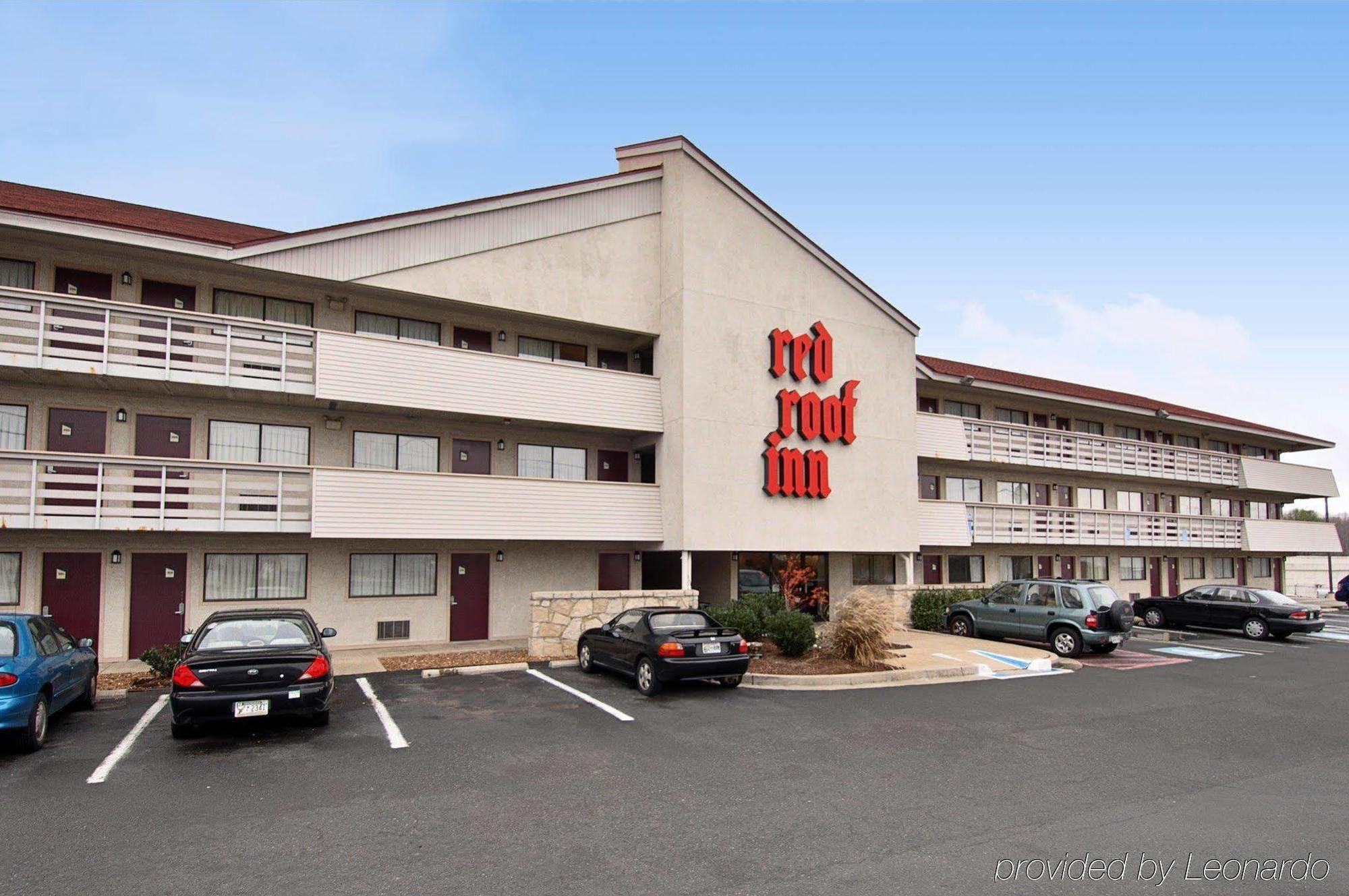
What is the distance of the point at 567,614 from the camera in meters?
18.0

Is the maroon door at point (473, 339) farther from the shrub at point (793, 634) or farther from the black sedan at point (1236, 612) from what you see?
the black sedan at point (1236, 612)

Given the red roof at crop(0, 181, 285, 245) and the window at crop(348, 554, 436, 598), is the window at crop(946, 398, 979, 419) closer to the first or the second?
the window at crop(348, 554, 436, 598)

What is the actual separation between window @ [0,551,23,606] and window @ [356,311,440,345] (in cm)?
816

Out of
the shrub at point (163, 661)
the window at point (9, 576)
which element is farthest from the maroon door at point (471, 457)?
the window at point (9, 576)

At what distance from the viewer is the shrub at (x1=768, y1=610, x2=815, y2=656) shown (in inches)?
661

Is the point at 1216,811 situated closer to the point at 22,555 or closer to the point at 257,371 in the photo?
the point at 257,371

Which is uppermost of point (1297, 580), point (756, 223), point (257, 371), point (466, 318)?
point (756, 223)

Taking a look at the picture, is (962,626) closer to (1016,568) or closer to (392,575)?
(1016,568)

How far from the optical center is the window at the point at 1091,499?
33781 mm

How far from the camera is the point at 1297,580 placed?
62938mm

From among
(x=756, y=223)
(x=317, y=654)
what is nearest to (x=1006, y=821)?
(x=317, y=654)

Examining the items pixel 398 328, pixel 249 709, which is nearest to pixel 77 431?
pixel 398 328

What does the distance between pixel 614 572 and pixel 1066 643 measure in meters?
11.6

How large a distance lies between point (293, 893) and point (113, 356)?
13878mm
